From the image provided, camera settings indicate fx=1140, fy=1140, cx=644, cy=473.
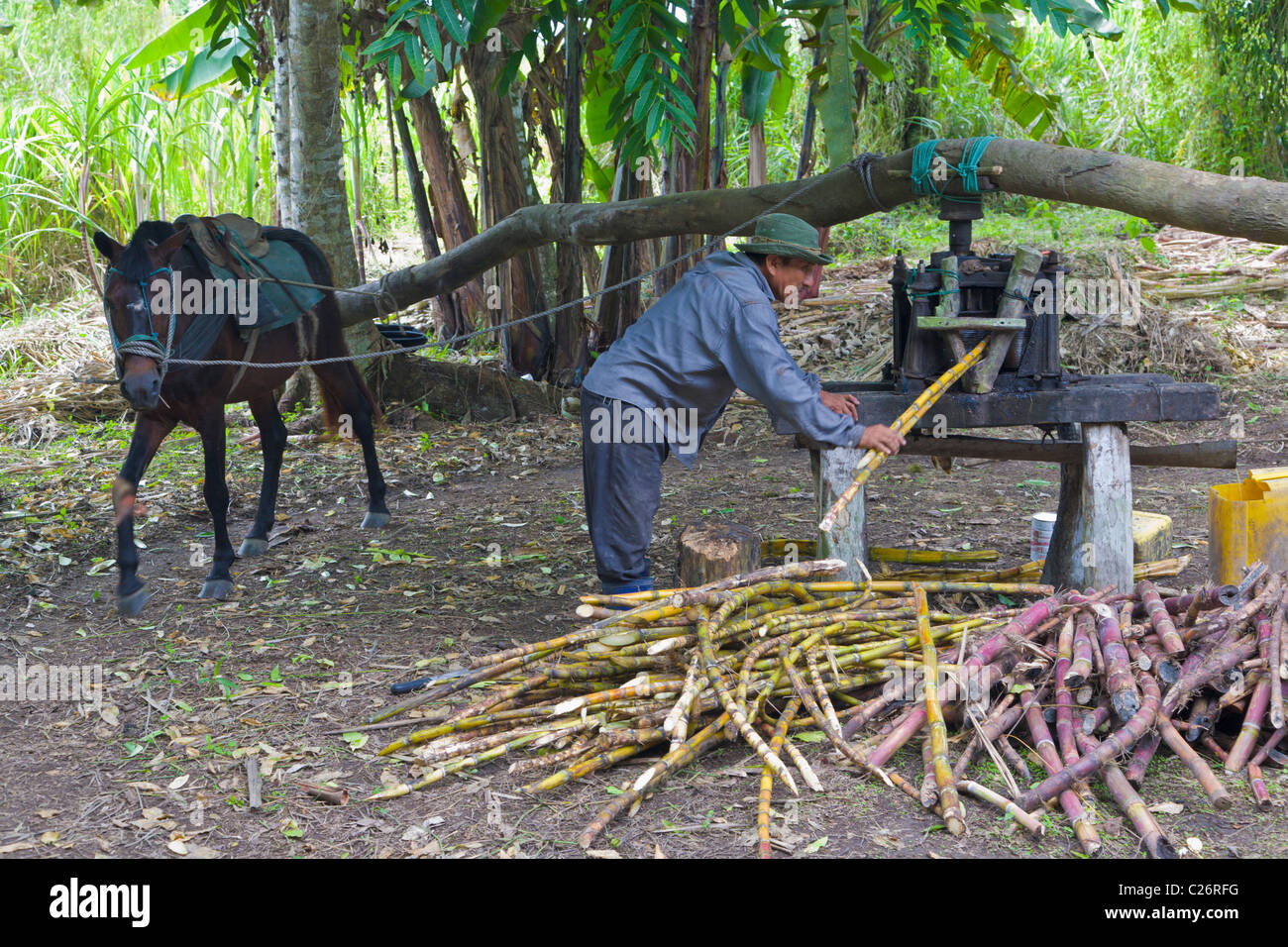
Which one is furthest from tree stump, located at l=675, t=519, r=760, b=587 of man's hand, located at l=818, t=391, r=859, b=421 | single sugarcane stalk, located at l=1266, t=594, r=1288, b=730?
single sugarcane stalk, located at l=1266, t=594, r=1288, b=730

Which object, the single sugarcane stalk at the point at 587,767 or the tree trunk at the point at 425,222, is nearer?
the single sugarcane stalk at the point at 587,767

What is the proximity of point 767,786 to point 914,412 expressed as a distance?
1.66 m

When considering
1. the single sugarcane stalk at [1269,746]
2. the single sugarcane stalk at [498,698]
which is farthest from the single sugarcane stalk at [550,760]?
the single sugarcane stalk at [1269,746]

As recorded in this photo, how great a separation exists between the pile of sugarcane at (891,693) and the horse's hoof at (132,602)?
1.89 meters

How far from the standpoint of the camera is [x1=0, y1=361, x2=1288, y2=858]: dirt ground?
328 cm

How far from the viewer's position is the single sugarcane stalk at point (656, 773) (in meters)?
A: 3.21

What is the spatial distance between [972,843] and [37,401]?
333 inches

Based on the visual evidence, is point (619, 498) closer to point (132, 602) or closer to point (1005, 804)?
point (1005, 804)

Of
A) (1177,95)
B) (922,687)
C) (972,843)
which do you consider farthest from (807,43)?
(1177,95)

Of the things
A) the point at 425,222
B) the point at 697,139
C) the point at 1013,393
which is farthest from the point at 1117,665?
the point at 425,222

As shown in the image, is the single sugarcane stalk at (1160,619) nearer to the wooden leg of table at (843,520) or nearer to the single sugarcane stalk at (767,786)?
the wooden leg of table at (843,520)

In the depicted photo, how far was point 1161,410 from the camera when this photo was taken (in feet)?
14.6

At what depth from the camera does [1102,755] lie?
3.31 metres

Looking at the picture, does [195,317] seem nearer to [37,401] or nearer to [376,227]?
[37,401]
